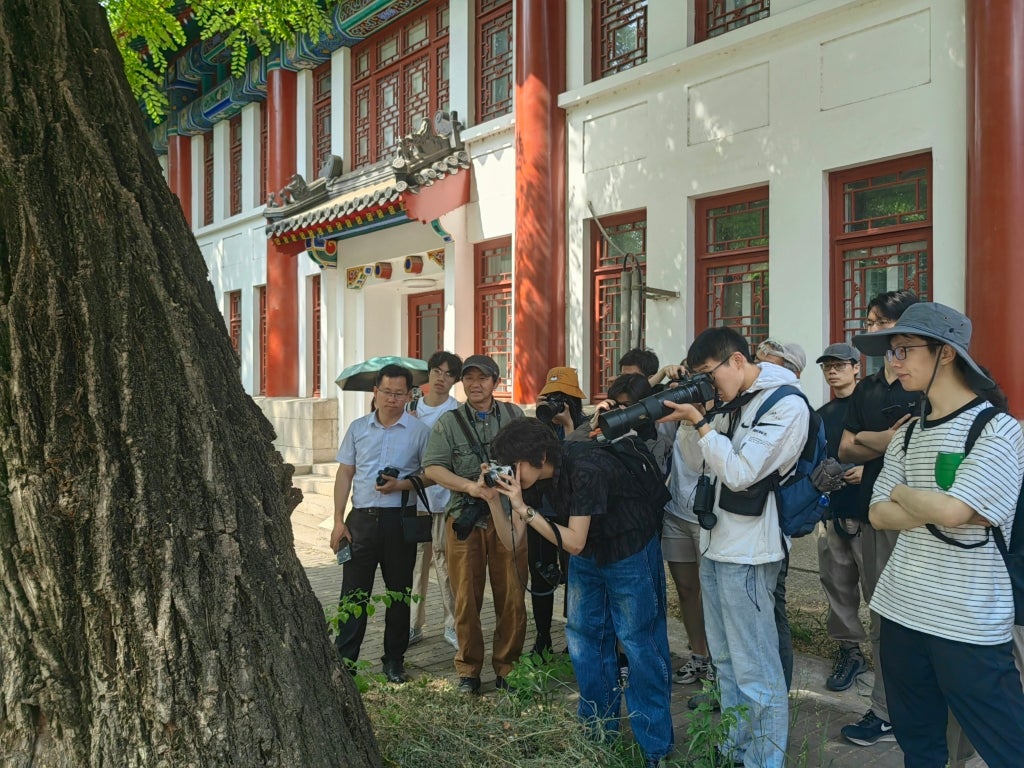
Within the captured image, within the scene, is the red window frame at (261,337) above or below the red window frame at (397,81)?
below

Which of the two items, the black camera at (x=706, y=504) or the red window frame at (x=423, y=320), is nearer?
the black camera at (x=706, y=504)

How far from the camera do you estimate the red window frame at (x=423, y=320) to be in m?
12.2

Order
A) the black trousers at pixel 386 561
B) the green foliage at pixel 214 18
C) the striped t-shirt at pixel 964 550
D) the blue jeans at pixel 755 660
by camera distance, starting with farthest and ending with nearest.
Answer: the green foliage at pixel 214 18 → the black trousers at pixel 386 561 → the blue jeans at pixel 755 660 → the striped t-shirt at pixel 964 550

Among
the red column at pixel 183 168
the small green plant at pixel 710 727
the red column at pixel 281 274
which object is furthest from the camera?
the red column at pixel 183 168

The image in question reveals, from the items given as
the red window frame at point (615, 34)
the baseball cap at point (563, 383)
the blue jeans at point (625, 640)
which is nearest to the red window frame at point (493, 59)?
the red window frame at point (615, 34)

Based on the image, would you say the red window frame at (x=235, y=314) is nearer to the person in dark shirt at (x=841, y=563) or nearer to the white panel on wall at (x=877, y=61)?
the white panel on wall at (x=877, y=61)

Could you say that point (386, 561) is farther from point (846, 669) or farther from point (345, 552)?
point (846, 669)

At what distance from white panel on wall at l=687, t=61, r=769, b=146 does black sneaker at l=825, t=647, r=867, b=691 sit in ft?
14.0

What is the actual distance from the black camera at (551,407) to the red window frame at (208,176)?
13.9m

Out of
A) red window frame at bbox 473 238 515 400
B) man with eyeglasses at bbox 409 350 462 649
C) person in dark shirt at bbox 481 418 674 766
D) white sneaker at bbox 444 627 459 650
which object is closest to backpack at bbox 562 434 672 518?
person in dark shirt at bbox 481 418 674 766

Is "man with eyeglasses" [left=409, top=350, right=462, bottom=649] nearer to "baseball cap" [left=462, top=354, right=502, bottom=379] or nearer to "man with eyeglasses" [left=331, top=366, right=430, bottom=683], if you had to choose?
"man with eyeglasses" [left=331, top=366, right=430, bottom=683]

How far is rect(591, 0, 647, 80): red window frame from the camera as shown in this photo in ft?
26.8

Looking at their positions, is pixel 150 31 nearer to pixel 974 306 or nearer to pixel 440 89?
pixel 440 89

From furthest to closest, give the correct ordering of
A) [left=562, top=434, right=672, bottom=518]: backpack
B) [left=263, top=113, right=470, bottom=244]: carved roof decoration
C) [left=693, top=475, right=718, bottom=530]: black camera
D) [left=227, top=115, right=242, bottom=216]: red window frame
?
[left=227, top=115, right=242, bottom=216]: red window frame, [left=263, top=113, right=470, bottom=244]: carved roof decoration, [left=562, top=434, right=672, bottom=518]: backpack, [left=693, top=475, right=718, bottom=530]: black camera
